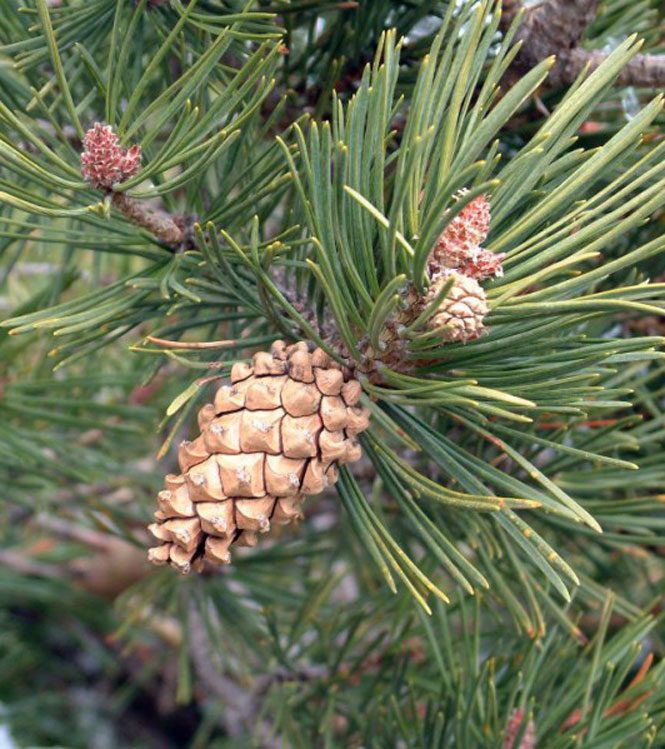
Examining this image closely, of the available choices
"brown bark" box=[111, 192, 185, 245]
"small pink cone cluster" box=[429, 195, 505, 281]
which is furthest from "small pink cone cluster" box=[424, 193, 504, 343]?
"brown bark" box=[111, 192, 185, 245]

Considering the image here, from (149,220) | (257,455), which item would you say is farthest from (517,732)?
(149,220)

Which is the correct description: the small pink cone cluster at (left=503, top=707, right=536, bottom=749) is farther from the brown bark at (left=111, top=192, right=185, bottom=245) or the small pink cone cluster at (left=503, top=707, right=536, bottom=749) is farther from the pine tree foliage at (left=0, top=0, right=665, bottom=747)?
the brown bark at (left=111, top=192, right=185, bottom=245)

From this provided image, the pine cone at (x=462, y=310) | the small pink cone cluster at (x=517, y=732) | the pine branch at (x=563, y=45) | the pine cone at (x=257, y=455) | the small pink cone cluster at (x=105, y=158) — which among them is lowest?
the small pink cone cluster at (x=517, y=732)

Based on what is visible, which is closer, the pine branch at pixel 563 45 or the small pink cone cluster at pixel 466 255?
the small pink cone cluster at pixel 466 255

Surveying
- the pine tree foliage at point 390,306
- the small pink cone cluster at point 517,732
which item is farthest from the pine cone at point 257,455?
the small pink cone cluster at point 517,732

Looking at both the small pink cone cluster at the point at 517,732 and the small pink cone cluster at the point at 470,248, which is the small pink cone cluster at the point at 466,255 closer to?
the small pink cone cluster at the point at 470,248

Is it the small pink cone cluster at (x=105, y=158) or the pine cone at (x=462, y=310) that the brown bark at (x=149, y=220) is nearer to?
the small pink cone cluster at (x=105, y=158)

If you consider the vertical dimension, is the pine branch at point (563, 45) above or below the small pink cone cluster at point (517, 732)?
above
